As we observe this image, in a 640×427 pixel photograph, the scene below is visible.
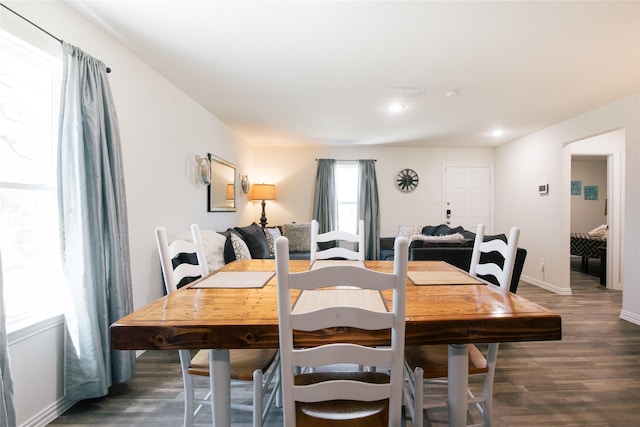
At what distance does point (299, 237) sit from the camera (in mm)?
4750

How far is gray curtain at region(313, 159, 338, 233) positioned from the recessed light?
7.07 ft

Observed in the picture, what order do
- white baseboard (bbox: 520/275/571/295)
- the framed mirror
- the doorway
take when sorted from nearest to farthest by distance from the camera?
the framed mirror < white baseboard (bbox: 520/275/571/295) < the doorway

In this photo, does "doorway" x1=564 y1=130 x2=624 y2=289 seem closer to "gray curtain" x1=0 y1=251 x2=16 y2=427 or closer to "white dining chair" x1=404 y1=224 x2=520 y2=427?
"white dining chair" x1=404 y1=224 x2=520 y2=427

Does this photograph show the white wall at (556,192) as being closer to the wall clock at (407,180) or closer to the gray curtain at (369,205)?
the wall clock at (407,180)

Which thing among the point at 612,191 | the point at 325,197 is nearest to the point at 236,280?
the point at 325,197

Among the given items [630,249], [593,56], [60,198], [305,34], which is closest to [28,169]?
[60,198]

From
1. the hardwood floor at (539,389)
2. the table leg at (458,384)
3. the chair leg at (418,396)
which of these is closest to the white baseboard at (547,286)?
the hardwood floor at (539,389)

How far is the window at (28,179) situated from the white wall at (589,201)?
9031 millimetres

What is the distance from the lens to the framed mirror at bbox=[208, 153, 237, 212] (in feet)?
12.0

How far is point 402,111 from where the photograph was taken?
355cm

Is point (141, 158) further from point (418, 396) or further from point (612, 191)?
point (612, 191)

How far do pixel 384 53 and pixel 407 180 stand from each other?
12.0 ft

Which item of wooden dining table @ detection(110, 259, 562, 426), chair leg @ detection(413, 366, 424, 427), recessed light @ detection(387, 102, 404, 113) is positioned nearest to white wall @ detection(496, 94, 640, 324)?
recessed light @ detection(387, 102, 404, 113)

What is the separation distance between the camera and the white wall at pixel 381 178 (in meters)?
5.62
